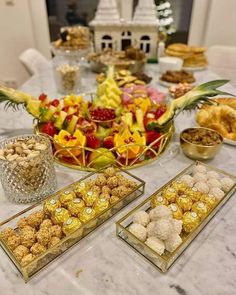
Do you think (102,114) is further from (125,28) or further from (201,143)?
(125,28)

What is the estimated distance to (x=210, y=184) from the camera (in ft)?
2.14

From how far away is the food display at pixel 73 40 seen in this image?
173cm

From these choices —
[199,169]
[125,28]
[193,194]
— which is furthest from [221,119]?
[125,28]

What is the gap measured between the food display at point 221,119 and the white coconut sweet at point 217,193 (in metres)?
0.34

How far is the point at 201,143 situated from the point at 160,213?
0.35 m

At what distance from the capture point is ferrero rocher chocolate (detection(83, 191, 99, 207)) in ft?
1.93

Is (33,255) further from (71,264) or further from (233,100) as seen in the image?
(233,100)

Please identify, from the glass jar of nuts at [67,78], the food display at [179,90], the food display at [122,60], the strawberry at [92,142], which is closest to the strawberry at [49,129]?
the strawberry at [92,142]

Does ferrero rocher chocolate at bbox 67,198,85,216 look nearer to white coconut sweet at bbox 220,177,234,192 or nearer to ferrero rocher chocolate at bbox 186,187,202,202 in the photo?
ferrero rocher chocolate at bbox 186,187,202,202

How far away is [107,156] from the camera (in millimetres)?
759

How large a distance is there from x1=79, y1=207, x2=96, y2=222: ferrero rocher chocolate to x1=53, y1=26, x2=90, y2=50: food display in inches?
54.3

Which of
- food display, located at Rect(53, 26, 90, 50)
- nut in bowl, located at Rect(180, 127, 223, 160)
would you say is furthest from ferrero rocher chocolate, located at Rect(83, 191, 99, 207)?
food display, located at Rect(53, 26, 90, 50)

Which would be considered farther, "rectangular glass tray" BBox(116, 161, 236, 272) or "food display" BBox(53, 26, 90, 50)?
"food display" BBox(53, 26, 90, 50)

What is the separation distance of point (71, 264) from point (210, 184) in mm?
368
